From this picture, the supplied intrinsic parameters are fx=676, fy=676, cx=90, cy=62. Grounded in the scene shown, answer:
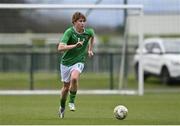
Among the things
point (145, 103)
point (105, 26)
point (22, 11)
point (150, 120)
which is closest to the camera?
point (150, 120)

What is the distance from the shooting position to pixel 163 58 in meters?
26.3

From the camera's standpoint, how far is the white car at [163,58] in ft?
84.2

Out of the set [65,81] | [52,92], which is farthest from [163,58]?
[65,81]

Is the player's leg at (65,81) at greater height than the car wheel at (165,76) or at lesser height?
greater

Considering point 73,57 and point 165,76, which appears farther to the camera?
point 165,76

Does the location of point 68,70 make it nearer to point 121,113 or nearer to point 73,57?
point 73,57

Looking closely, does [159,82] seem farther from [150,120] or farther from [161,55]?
[150,120]

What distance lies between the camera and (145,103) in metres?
17.8

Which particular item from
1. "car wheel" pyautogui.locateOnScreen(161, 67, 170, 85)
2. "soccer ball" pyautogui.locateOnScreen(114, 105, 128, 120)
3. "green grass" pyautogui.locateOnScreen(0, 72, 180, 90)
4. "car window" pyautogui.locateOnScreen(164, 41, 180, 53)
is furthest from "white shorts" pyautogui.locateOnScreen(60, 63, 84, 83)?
"car wheel" pyautogui.locateOnScreen(161, 67, 170, 85)

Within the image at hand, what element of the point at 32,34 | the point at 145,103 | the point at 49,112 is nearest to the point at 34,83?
the point at 32,34

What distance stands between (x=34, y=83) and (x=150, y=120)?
12819 mm

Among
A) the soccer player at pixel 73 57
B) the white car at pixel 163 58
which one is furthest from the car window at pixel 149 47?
the soccer player at pixel 73 57

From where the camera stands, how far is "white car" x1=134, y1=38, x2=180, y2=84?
25.7 metres

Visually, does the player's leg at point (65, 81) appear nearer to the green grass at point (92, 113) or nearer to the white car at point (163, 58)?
the green grass at point (92, 113)
